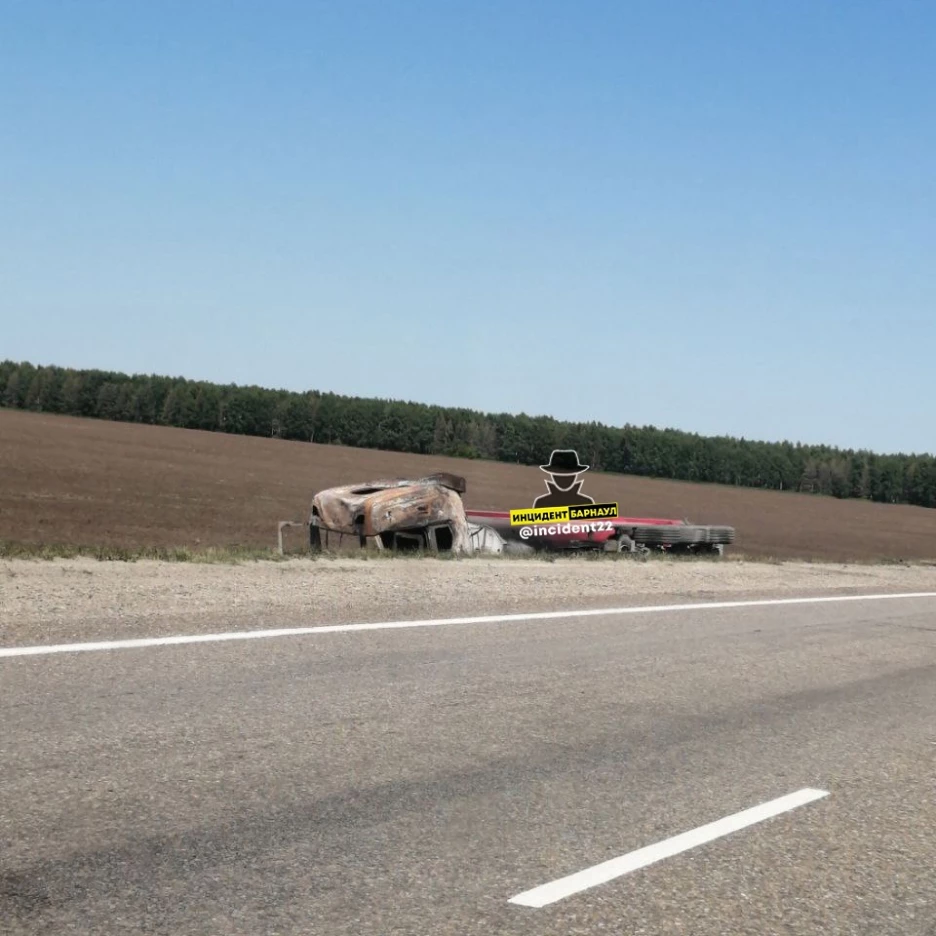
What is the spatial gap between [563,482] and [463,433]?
357 feet

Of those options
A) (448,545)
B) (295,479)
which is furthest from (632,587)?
(295,479)

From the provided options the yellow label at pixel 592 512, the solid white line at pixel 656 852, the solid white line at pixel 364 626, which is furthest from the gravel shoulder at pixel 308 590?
the solid white line at pixel 656 852

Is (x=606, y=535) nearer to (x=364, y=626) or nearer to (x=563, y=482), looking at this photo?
(x=563, y=482)

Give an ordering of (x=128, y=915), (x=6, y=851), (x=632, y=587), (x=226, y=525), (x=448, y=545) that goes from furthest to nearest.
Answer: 1. (x=226, y=525)
2. (x=448, y=545)
3. (x=632, y=587)
4. (x=6, y=851)
5. (x=128, y=915)

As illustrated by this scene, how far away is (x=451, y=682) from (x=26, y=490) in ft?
102

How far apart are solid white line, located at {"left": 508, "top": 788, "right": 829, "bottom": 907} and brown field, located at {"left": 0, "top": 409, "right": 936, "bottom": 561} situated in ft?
63.6

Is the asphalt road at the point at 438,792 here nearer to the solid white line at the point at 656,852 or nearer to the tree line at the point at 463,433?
the solid white line at the point at 656,852

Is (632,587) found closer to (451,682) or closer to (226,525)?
(451,682)

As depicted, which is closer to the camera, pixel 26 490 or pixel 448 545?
pixel 448 545

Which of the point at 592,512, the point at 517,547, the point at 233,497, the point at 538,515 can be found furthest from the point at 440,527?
the point at 233,497

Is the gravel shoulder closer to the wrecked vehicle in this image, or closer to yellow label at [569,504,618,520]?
the wrecked vehicle

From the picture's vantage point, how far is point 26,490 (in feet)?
122

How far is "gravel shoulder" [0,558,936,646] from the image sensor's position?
34.5 ft

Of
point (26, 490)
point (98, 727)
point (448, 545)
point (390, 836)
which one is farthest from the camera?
point (26, 490)
